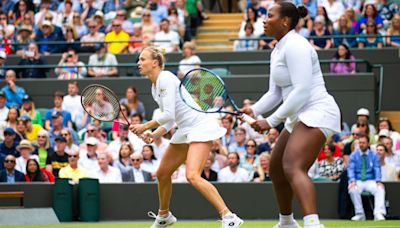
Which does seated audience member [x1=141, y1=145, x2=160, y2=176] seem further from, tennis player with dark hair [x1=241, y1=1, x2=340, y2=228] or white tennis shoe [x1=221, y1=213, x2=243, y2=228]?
tennis player with dark hair [x1=241, y1=1, x2=340, y2=228]

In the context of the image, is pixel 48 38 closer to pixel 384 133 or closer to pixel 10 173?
pixel 10 173

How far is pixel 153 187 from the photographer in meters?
15.4

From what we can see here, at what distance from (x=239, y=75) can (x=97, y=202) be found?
470 centimetres

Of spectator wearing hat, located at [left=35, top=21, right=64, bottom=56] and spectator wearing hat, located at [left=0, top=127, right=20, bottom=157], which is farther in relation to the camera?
spectator wearing hat, located at [left=35, top=21, right=64, bottom=56]

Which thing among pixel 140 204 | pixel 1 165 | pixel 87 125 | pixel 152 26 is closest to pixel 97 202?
pixel 140 204

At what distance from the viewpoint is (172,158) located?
33.2ft

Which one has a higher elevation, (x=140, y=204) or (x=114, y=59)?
(x=114, y=59)

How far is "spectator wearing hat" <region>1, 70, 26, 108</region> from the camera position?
61.8 ft

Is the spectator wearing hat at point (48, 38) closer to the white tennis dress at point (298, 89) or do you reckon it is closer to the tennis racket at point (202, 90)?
the tennis racket at point (202, 90)

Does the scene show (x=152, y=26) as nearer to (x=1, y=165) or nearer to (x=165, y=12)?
(x=165, y=12)

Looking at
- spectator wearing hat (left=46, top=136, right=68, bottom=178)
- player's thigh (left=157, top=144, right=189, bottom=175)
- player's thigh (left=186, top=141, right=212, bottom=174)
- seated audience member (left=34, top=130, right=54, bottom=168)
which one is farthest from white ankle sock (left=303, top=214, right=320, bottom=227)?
seated audience member (left=34, top=130, right=54, bottom=168)

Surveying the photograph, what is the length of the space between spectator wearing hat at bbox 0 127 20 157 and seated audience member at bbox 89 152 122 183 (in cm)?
151

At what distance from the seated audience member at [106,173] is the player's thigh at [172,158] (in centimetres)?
581

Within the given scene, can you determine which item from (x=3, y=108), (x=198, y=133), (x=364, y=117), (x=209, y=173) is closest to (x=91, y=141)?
(x=209, y=173)
